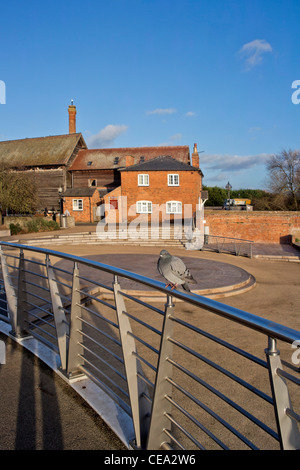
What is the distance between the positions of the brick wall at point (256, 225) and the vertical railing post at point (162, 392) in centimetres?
2123

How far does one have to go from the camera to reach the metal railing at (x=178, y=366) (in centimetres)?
146

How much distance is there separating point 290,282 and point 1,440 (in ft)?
34.7

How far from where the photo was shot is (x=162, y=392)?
2.13 m

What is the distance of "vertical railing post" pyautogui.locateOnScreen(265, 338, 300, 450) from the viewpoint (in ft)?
4.41

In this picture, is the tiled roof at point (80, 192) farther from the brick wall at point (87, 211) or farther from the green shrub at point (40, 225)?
the green shrub at point (40, 225)

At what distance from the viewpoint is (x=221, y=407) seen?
3.80 m

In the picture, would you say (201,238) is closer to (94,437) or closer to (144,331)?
(144,331)

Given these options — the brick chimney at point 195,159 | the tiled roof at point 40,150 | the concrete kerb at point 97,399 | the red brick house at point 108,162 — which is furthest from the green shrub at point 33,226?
the concrete kerb at point 97,399

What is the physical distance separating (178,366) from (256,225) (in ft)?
72.0

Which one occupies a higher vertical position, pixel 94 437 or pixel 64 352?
pixel 64 352

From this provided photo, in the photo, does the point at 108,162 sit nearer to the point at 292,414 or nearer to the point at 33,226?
the point at 33,226
